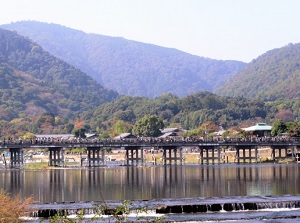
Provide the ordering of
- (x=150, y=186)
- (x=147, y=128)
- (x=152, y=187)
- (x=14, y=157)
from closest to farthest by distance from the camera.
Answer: (x=152, y=187) < (x=150, y=186) < (x=14, y=157) < (x=147, y=128)

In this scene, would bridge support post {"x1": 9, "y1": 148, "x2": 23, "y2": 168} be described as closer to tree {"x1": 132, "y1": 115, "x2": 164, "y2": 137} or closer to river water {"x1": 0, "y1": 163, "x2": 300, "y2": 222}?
river water {"x1": 0, "y1": 163, "x2": 300, "y2": 222}

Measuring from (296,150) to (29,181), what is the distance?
5635 cm

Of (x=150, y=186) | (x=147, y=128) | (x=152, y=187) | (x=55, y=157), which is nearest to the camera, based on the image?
(x=152, y=187)

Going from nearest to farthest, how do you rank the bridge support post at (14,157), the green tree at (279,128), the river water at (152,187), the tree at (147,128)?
the river water at (152,187), the bridge support post at (14,157), the green tree at (279,128), the tree at (147,128)

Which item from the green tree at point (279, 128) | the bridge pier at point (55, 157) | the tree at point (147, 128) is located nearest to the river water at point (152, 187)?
the bridge pier at point (55, 157)

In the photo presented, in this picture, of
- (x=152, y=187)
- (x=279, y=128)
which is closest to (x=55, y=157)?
(x=279, y=128)

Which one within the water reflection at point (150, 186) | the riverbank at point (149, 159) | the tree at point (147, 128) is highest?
the tree at point (147, 128)

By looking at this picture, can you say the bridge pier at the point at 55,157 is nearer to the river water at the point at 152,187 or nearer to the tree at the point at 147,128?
the river water at the point at 152,187

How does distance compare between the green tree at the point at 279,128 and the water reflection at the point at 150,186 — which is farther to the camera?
the green tree at the point at 279,128

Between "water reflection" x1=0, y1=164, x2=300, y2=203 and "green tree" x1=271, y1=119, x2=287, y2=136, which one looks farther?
"green tree" x1=271, y1=119, x2=287, y2=136

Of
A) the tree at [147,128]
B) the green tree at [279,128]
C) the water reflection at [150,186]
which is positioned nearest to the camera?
the water reflection at [150,186]

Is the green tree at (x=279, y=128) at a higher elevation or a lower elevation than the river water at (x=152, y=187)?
higher

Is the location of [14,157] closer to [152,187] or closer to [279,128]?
[279,128]

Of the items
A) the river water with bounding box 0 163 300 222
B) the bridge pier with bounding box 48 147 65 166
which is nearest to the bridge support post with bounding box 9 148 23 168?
the bridge pier with bounding box 48 147 65 166
